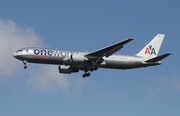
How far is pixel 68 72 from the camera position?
66812 millimetres

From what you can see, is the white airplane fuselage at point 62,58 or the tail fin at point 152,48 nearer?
the white airplane fuselage at point 62,58

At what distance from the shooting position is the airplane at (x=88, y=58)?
60.1 m

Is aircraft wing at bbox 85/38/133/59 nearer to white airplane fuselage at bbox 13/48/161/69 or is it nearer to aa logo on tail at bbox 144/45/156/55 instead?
white airplane fuselage at bbox 13/48/161/69

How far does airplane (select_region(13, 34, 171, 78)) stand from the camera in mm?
60062

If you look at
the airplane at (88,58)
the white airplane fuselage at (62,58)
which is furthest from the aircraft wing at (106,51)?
the white airplane fuselage at (62,58)

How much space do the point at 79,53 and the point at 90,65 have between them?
100 inches

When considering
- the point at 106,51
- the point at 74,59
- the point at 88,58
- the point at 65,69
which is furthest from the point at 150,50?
the point at 74,59

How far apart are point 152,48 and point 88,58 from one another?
13.6m

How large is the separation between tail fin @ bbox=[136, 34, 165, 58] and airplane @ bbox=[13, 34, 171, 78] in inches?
47.6

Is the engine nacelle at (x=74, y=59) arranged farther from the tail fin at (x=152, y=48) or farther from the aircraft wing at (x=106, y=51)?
the tail fin at (x=152, y=48)

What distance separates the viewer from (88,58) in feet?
201

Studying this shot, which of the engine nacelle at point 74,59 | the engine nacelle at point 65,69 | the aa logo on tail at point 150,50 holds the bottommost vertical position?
the engine nacelle at point 65,69

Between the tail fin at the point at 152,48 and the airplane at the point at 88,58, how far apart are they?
1.21m

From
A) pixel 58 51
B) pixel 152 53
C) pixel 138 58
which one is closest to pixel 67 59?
pixel 58 51
